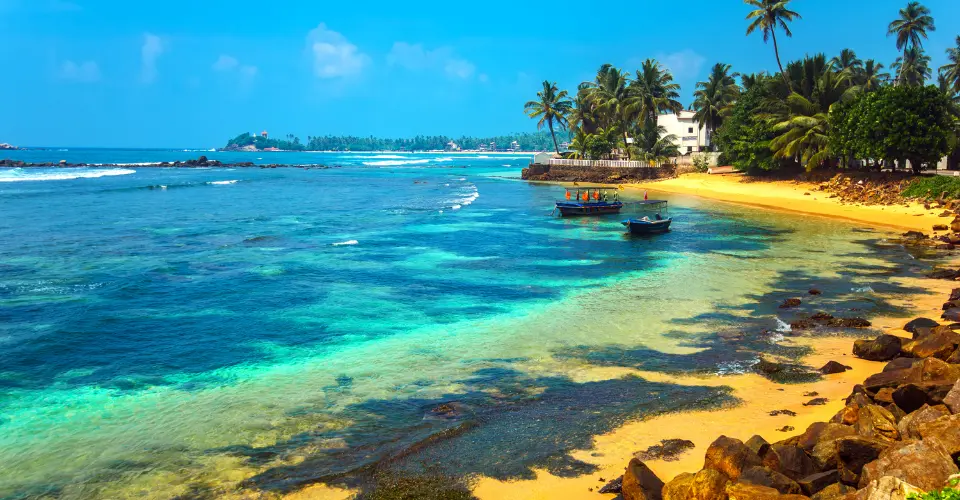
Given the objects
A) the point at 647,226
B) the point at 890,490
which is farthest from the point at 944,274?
the point at 890,490

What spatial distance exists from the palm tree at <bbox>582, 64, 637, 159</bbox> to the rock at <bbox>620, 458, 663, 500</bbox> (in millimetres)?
75271

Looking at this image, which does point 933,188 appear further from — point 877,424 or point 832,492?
point 832,492

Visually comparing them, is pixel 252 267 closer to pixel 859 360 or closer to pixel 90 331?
pixel 90 331

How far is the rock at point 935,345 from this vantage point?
561 inches

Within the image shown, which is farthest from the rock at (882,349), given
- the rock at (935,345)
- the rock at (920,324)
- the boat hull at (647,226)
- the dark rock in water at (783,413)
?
the boat hull at (647,226)

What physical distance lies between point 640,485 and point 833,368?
26.6 ft

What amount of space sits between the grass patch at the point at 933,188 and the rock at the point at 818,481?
42830mm

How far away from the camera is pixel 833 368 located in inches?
595

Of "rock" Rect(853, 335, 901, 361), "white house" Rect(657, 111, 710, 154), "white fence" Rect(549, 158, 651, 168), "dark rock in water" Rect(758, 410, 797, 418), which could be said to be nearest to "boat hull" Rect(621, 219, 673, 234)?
"rock" Rect(853, 335, 901, 361)

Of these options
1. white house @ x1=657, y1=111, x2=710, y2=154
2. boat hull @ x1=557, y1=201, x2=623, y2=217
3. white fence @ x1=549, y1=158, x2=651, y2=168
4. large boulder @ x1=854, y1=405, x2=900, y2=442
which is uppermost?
white house @ x1=657, y1=111, x2=710, y2=154

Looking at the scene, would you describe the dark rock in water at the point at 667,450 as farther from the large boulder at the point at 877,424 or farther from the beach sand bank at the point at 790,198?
the beach sand bank at the point at 790,198

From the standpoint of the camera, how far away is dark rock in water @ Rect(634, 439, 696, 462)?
1138 centimetres

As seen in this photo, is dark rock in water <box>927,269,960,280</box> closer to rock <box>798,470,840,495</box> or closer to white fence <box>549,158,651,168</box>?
rock <box>798,470,840,495</box>

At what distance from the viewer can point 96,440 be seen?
1305cm
